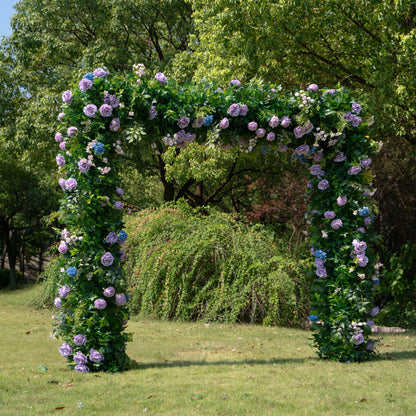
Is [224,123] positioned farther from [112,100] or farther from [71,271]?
[71,271]

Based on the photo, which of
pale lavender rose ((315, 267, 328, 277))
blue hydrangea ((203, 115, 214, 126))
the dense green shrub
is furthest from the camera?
the dense green shrub

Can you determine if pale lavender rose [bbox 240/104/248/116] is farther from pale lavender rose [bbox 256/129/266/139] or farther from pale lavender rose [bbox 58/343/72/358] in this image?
pale lavender rose [bbox 58/343/72/358]

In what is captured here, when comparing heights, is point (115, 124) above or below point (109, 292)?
above

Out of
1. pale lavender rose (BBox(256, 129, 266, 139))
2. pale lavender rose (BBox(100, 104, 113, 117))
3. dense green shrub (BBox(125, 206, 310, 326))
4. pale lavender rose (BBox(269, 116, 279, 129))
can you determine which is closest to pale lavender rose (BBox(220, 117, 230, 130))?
pale lavender rose (BBox(256, 129, 266, 139))

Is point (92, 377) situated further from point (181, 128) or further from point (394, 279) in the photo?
point (394, 279)

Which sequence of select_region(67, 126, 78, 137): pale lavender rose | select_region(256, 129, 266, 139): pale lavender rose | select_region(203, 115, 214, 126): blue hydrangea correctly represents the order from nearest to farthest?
select_region(67, 126, 78, 137): pale lavender rose → select_region(203, 115, 214, 126): blue hydrangea → select_region(256, 129, 266, 139): pale lavender rose

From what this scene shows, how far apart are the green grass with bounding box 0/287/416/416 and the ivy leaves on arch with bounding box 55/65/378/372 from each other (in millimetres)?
541

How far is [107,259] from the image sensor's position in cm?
585

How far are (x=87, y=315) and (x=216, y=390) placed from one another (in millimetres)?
1845

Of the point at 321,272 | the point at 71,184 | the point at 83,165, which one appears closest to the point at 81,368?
the point at 71,184

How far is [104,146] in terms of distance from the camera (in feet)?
19.5

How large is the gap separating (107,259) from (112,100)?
1851 millimetres

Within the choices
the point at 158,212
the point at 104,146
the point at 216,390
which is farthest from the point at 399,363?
the point at 158,212

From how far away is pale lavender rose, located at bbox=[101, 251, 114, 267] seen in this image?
5840 millimetres
